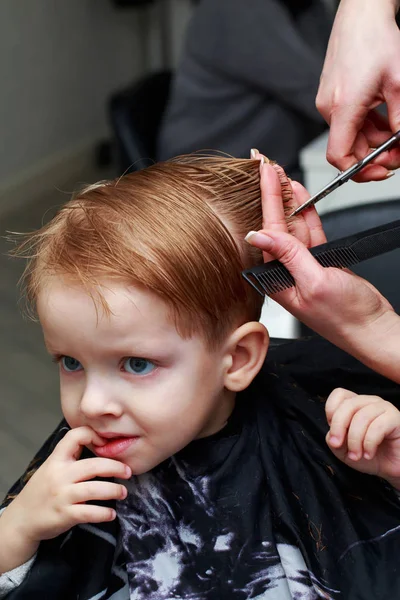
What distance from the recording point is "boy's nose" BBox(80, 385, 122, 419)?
887mm

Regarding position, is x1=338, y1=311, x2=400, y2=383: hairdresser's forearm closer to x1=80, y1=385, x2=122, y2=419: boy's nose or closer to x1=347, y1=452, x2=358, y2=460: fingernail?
x1=347, y1=452, x2=358, y2=460: fingernail

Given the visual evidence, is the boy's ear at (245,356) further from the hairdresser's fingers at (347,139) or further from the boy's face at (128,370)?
the hairdresser's fingers at (347,139)

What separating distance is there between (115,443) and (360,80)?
0.59 m

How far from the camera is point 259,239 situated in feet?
2.89

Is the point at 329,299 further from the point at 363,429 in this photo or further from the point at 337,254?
the point at 363,429

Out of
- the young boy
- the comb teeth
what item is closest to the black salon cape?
the young boy

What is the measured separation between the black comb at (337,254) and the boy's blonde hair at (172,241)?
0.21 ft

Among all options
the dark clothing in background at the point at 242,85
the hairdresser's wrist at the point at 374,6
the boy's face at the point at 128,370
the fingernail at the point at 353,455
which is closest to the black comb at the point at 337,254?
the boy's face at the point at 128,370

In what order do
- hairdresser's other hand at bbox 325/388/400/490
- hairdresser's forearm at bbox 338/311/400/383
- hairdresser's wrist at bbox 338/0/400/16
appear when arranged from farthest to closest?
hairdresser's wrist at bbox 338/0/400/16, hairdresser's forearm at bbox 338/311/400/383, hairdresser's other hand at bbox 325/388/400/490

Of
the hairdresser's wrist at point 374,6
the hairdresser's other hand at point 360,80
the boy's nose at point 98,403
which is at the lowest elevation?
the boy's nose at point 98,403

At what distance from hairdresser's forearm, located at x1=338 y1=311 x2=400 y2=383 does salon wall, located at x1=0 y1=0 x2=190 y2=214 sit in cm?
313

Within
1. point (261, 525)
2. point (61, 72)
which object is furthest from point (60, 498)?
point (61, 72)

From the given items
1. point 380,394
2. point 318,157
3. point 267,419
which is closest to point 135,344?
point 267,419

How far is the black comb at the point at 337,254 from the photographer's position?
895 millimetres
